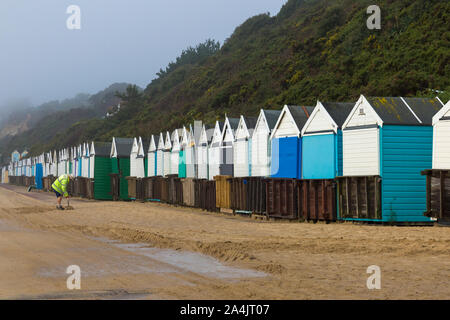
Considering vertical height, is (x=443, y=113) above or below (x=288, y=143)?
above

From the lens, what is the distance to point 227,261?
1095 cm

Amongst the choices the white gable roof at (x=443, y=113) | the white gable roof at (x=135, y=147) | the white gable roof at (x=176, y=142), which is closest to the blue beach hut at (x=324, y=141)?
the white gable roof at (x=443, y=113)

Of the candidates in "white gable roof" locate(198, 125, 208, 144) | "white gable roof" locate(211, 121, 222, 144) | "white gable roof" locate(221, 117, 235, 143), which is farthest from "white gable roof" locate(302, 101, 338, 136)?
"white gable roof" locate(198, 125, 208, 144)

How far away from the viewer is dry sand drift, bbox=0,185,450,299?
304 inches

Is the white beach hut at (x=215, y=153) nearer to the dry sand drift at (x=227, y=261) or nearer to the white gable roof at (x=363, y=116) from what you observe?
the dry sand drift at (x=227, y=261)

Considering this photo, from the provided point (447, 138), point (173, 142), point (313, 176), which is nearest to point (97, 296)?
point (447, 138)

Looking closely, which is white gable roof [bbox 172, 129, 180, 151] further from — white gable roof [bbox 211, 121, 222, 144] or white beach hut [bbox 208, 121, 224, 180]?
white gable roof [bbox 211, 121, 222, 144]

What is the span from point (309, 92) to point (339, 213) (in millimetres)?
32968

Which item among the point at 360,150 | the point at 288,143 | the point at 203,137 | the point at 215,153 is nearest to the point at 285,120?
the point at 288,143

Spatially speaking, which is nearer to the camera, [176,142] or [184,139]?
[184,139]

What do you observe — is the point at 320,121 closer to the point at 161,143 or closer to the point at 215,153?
the point at 215,153

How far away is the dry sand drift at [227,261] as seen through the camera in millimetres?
7719
